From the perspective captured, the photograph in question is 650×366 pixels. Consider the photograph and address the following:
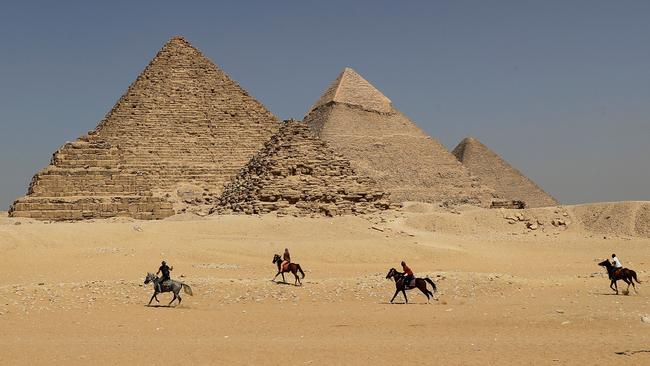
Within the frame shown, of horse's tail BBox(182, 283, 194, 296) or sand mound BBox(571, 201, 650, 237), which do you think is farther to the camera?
sand mound BBox(571, 201, 650, 237)

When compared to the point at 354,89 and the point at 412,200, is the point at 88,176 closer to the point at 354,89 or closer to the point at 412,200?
the point at 412,200

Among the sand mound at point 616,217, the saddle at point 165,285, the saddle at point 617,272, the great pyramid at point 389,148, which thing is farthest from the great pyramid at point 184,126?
the saddle at point 617,272

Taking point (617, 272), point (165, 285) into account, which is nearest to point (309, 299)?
point (165, 285)

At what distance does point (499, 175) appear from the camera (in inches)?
2381

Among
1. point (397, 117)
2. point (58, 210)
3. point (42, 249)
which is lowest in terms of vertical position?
point (42, 249)

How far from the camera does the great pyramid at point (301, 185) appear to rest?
82.4 feet

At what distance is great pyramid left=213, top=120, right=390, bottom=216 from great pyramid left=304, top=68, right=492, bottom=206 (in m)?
22.4

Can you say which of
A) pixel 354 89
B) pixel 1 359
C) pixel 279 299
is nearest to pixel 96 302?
pixel 279 299

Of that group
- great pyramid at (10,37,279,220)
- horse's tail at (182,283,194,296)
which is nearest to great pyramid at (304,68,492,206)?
great pyramid at (10,37,279,220)

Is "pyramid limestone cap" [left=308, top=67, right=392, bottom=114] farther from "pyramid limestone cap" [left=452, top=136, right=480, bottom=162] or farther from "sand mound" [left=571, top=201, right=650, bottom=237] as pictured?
"sand mound" [left=571, top=201, right=650, bottom=237]

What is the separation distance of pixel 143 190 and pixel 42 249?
9733mm

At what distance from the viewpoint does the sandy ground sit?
750cm

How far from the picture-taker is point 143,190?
26.6m

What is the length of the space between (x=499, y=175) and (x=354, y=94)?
1423 cm
